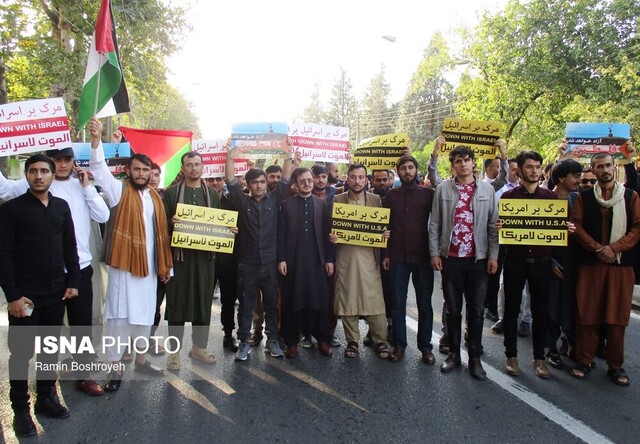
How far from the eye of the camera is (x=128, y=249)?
405 cm

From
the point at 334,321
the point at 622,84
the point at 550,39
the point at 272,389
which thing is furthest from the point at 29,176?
the point at 550,39

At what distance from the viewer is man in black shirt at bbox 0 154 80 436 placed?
3.23 meters

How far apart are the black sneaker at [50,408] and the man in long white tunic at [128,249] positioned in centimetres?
51

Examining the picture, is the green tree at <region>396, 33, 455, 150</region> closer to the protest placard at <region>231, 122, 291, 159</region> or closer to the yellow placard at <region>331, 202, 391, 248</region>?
the protest placard at <region>231, 122, 291, 159</region>

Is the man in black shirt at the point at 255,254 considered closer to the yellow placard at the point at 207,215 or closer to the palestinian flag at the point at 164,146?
the yellow placard at the point at 207,215

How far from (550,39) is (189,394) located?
18.0 metres

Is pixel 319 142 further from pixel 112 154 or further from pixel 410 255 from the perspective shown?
pixel 112 154

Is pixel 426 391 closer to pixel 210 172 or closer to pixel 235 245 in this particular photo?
pixel 235 245

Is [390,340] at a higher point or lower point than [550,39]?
lower

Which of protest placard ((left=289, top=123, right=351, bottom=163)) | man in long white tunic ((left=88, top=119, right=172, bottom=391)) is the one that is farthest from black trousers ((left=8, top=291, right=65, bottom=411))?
protest placard ((left=289, top=123, right=351, bottom=163))

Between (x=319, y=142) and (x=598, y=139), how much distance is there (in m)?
3.84

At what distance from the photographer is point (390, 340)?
5.27 meters

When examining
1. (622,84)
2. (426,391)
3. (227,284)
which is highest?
(622,84)

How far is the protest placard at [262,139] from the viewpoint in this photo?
216 inches
